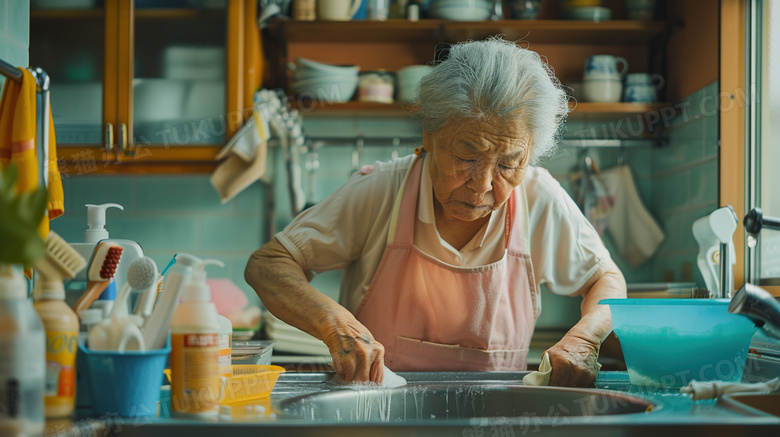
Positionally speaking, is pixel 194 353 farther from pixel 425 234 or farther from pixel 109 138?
pixel 109 138

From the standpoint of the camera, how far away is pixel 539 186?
160cm

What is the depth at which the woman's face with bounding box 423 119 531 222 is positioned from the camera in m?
1.31

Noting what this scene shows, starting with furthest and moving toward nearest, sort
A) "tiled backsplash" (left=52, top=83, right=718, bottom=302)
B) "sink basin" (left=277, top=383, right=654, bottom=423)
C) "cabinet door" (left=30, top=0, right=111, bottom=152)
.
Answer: "tiled backsplash" (left=52, top=83, right=718, bottom=302) → "cabinet door" (left=30, top=0, right=111, bottom=152) → "sink basin" (left=277, top=383, right=654, bottom=423)

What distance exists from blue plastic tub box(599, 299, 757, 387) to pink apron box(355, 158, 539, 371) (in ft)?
1.58

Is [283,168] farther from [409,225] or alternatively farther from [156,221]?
[409,225]

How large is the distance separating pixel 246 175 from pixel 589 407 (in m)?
1.79

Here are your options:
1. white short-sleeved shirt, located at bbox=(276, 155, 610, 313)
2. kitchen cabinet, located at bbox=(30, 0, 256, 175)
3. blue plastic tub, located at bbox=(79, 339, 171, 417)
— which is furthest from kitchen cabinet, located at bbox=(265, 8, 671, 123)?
blue plastic tub, located at bbox=(79, 339, 171, 417)

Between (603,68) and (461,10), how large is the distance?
578 millimetres

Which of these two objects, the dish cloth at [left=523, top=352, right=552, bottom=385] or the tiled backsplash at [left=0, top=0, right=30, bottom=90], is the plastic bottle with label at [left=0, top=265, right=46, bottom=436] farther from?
the tiled backsplash at [left=0, top=0, right=30, bottom=90]

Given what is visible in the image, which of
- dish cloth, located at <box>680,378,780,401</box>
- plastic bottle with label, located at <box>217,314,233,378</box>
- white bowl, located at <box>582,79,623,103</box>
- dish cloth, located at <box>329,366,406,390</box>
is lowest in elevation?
dish cloth, located at <box>329,366,406,390</box>

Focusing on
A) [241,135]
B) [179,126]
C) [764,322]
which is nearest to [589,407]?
[764,322]

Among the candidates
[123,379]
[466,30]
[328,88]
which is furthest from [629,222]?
[123,379]

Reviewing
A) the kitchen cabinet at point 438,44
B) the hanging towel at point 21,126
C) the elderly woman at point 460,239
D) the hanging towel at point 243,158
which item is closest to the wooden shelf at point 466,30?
the kitchen cabinet at point 438,44

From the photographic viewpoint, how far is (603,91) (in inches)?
105
